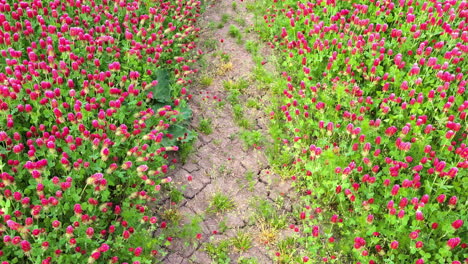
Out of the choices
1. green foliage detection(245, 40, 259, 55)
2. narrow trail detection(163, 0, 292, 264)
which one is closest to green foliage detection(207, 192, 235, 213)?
narrow trail detection(163, 0, 292, 264)

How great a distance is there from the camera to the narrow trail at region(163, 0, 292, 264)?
4.44 metres

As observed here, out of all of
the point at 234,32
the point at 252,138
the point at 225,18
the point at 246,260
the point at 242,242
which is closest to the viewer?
the point at 246,260

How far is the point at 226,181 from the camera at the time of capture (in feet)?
17.3

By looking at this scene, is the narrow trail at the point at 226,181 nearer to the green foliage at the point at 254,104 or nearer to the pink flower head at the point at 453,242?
the green foliage at the point at 254,104

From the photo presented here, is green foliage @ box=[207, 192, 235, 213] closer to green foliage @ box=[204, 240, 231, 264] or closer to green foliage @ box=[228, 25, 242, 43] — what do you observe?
green foliage @ box=[204, 240, 231, 264]

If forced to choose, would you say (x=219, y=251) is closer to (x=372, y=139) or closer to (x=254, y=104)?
(x=372, y=139)

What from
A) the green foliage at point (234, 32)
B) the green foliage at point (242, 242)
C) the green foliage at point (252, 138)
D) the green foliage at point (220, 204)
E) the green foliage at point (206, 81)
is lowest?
the green foliage at point (242, 242)

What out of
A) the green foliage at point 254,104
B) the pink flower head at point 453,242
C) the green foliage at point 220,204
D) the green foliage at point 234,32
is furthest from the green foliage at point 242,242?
the green foliage at point 234,32

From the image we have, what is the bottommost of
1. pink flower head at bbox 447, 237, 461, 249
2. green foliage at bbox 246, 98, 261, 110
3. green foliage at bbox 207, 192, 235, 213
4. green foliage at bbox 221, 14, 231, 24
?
green foliage at bbox 207, 192, 235, 213

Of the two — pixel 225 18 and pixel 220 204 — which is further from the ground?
pixel 225 18

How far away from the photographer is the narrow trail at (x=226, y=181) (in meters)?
4.44

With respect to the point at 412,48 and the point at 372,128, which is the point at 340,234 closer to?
the point at 372,128

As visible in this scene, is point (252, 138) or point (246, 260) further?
point (252, 138)

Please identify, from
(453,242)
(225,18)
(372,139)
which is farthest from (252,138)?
(225,18)
